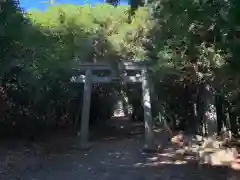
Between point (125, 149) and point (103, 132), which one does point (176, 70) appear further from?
point (103, 132)

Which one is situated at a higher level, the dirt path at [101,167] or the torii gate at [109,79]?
the torii gate at [109,79]

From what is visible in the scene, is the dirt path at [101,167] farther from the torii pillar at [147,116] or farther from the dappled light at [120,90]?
the torii pillar at [147,116]

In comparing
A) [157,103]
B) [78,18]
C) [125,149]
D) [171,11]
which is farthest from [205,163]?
[78,18]

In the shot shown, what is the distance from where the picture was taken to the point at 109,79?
43.9 ft

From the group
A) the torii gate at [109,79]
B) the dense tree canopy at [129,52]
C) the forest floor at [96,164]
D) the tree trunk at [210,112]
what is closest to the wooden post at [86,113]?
the torii gate at [109,79]

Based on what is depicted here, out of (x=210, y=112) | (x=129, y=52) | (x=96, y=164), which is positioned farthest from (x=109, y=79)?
(x=96, y=164)

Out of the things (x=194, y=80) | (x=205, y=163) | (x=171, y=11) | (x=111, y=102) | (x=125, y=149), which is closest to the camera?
(x=171, y=11)

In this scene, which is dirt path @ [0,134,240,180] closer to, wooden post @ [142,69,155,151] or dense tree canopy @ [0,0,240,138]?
wooden post @ [142,69,155,151]

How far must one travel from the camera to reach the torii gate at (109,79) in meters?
11.9

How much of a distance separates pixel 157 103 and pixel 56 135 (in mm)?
3533

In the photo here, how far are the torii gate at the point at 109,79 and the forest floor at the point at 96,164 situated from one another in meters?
0.59

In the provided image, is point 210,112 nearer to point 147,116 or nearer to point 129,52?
→ point 147,116

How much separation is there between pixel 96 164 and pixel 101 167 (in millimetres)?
396

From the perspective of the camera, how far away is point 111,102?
17.8 metres
